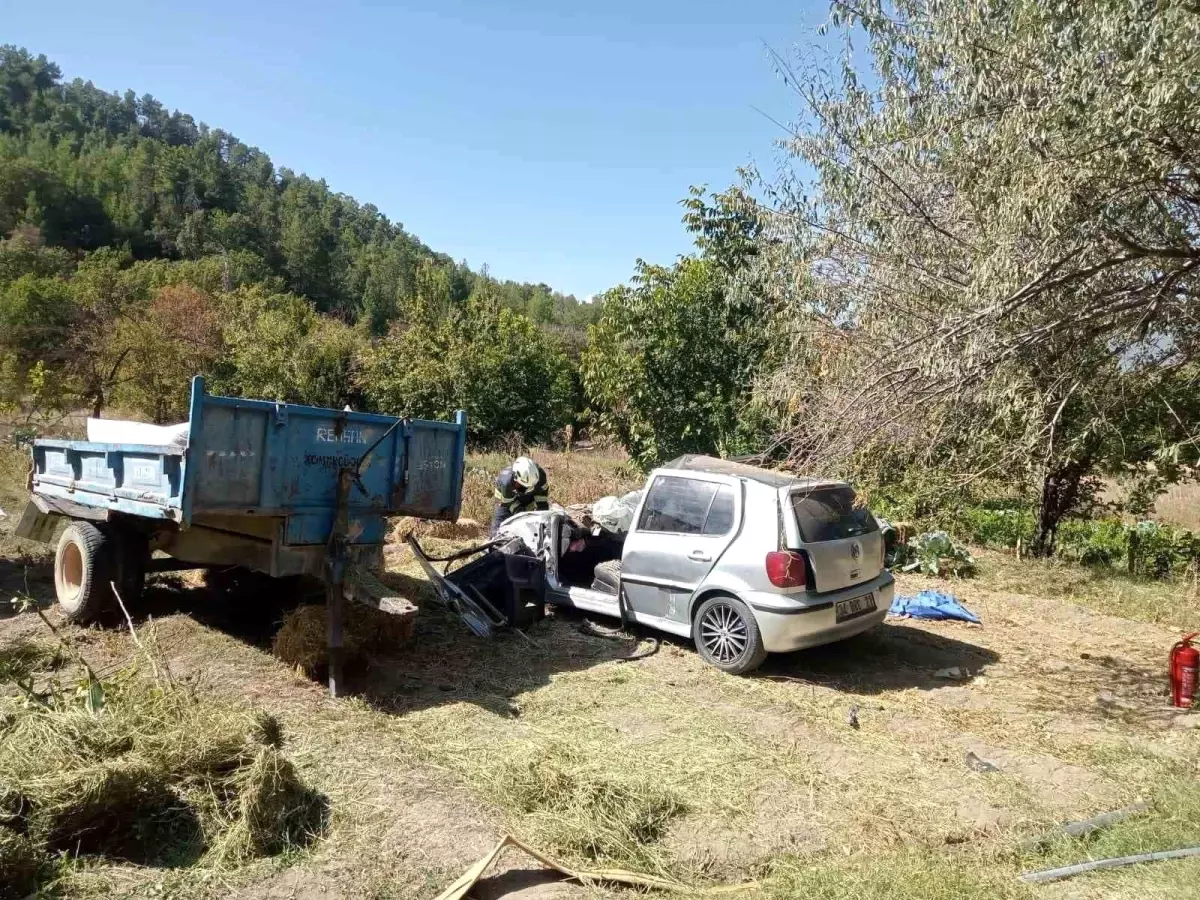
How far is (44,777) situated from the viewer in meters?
3.46

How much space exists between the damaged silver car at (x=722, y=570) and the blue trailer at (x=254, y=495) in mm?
898

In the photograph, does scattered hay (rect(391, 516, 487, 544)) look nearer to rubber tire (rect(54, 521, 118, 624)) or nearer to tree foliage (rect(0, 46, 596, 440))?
rubber tire (rect(54, 521, 118, 624))

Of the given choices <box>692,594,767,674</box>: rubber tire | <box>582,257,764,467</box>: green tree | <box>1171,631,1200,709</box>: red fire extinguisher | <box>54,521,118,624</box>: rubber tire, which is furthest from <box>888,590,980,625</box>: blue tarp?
<box>54,521,118,624</box>: rubber tire

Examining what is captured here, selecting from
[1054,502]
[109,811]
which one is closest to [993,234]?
[109,811]

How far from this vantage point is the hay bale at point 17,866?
3.10 meters

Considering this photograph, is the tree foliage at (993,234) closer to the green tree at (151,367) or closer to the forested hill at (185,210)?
the green tree at (151,367)

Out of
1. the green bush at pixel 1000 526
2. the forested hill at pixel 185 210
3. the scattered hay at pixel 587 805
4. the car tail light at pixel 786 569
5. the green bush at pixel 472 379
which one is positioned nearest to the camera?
the scattered hay at pixel 587 805

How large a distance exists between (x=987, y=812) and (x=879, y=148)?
4.74 metres

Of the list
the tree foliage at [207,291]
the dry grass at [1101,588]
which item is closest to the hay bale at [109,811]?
the dry grass at [1101,588]

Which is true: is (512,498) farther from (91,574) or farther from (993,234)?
(993,234)

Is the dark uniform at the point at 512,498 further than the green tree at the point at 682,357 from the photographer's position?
No

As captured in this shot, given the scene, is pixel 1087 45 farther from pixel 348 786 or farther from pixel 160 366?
pixel 160 366

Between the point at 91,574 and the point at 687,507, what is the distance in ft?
16.0

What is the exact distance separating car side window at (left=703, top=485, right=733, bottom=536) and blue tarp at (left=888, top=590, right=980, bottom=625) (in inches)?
120
